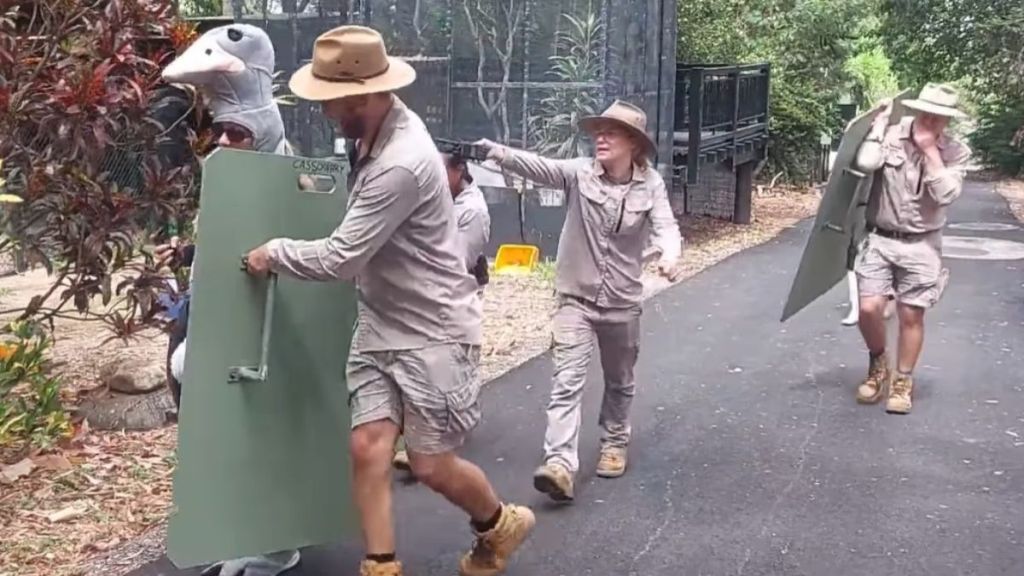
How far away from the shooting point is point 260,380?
3.78m

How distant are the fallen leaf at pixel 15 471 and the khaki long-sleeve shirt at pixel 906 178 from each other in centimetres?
432

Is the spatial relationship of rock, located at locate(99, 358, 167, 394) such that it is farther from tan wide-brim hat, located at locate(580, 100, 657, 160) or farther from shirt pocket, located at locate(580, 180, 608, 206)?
tan wide-brim hat, located at locate(580, 100, 657, 160)

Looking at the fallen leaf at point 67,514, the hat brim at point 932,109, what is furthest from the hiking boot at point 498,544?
the hat brim at point 932,109

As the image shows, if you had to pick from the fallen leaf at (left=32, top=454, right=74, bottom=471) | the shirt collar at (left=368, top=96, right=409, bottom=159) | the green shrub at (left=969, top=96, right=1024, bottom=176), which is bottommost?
the green shrub at (left=969, top=96, right=1024, bottom=176)

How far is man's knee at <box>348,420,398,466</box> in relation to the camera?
383 centimetres

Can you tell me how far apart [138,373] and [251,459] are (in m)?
2.60

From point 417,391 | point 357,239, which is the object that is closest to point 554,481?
point 417,391

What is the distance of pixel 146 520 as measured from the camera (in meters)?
4.88

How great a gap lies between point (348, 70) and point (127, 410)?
9.91 ft

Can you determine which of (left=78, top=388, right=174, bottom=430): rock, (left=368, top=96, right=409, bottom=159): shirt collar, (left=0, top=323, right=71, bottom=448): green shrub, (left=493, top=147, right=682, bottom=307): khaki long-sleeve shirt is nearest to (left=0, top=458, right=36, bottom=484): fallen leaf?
(left=0, top=323, right=71, bottom=448): green shrub

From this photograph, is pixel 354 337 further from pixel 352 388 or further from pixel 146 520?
pixel 146 520

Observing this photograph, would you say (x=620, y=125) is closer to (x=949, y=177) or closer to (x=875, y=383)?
(x=949, y=177)

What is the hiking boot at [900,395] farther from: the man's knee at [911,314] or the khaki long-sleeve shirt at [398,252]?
the khaki long-sleeve shirt at [398,252]

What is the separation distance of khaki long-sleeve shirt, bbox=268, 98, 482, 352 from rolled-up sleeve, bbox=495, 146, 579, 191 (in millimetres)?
948
